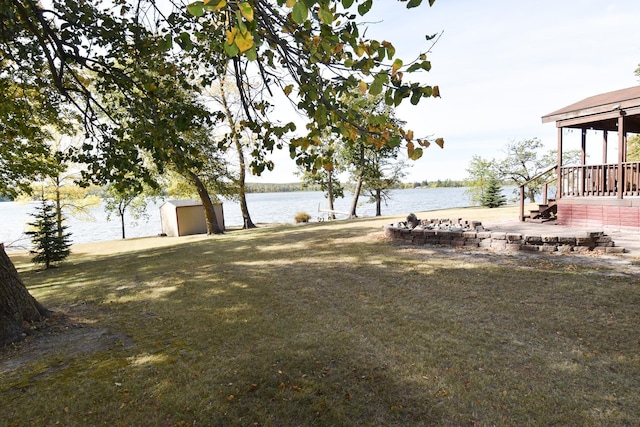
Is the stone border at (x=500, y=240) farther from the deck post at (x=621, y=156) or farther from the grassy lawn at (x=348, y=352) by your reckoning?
the deck post at (x=621, y=156)

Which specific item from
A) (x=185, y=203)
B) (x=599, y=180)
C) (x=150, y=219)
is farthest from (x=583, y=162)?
(x=150, y=219)

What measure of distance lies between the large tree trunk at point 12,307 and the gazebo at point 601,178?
503 inches

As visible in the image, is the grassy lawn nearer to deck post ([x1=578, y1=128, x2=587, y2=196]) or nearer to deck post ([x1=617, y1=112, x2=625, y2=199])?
deck post ([x1=617, y1=112, x2=625, y2=199])

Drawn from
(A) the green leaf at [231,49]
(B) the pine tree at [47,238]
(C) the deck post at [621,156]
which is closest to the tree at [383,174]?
(C) the deck post at [621,156]

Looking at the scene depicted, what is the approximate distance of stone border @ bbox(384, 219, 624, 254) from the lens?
285 inches

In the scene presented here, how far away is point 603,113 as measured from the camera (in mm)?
9750

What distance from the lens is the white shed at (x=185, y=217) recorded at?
2269cm

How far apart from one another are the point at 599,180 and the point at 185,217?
21.6 meters

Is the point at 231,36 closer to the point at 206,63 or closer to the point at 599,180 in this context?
the point at 206,63

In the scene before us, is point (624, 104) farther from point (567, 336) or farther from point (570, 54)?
point (570, 54)

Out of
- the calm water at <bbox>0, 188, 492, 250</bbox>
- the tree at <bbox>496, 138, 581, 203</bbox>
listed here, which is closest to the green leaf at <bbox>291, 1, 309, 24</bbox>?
the calm water at <bbox>0, 188, 492, 250</bbox>

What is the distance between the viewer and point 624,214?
9.02 meters

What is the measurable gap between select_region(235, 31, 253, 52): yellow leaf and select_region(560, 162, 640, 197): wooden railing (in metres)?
11.3

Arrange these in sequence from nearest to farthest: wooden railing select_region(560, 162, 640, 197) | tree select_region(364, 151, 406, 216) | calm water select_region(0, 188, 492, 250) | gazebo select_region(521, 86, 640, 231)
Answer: gazebo select_region(521, 86, 640, 231), wooden railing select_region(560, 162, 640, 197), tree select_region(364, 151, 406, 216), calm water select_region(0, 188, 492, 250)
